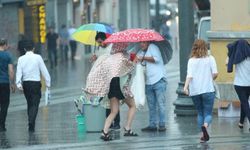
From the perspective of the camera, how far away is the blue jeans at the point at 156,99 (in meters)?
16.2

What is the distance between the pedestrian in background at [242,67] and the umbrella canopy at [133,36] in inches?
48.3

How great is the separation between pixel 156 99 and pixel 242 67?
1616 mm

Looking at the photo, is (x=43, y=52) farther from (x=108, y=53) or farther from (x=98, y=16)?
(x=108, y=53)

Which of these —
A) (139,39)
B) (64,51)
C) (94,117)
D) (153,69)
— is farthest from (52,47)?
(139,39)

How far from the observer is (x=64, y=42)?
4719 centimetres

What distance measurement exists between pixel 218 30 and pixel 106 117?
9.81 feet

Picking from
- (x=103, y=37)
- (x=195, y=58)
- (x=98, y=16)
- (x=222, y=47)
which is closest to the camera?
(x=195, y=58)

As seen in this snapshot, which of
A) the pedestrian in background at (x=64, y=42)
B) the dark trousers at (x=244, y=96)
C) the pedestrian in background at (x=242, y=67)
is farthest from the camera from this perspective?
the pedestrian in background at (x=64, y=42)

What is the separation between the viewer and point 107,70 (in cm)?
1520

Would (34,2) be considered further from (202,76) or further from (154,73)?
(202,76)

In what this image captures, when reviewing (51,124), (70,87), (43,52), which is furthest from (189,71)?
(43,52)

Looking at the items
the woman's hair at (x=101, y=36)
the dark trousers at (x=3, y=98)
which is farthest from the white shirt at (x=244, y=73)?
the dark trousers at (x=3, y=98)

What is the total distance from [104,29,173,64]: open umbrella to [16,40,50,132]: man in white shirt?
5.74 ft

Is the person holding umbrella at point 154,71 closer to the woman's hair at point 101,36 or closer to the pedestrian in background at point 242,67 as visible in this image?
Result: the woman's hair at point 101,36
